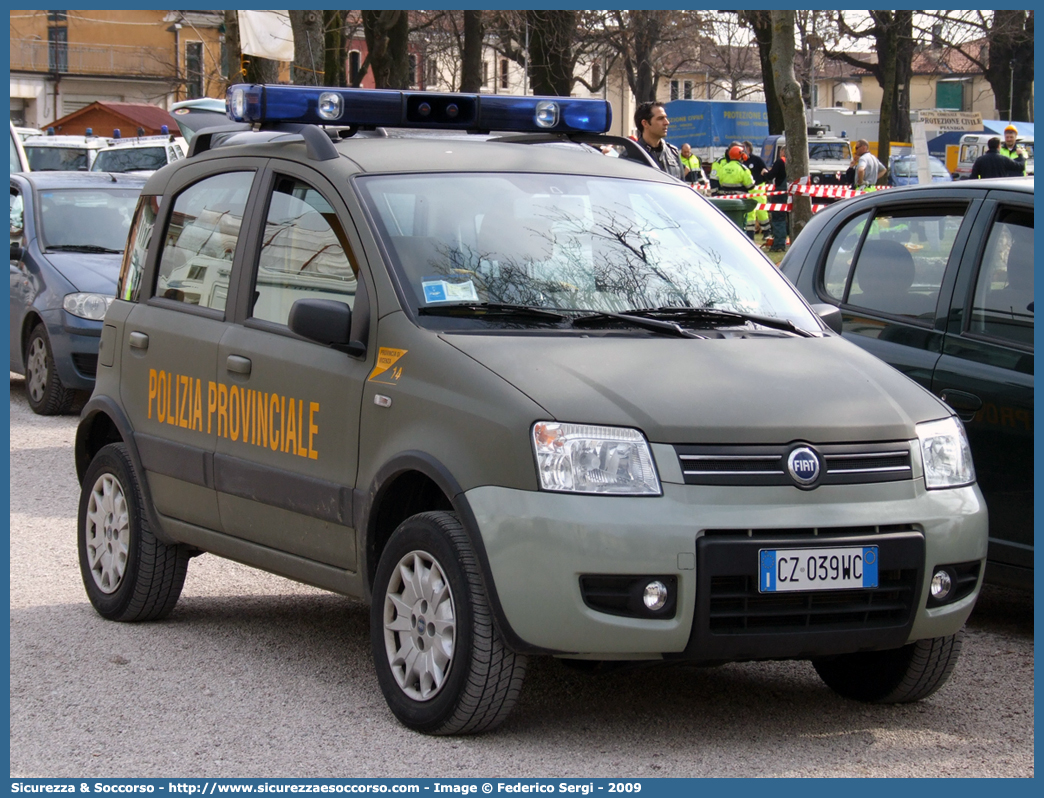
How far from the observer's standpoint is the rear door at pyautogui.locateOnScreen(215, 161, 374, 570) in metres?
5.14

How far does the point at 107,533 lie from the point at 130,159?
21.2 m

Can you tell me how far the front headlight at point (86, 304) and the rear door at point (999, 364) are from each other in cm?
800

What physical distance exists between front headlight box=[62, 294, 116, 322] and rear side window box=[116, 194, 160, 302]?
608 cm

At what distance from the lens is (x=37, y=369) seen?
12.9 metres

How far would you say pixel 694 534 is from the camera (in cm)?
433

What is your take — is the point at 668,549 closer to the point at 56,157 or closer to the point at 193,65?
the point at 56,157

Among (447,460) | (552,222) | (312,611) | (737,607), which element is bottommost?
(312,611)

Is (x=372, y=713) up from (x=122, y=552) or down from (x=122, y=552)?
down

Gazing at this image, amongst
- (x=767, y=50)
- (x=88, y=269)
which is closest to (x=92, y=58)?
(x=767, y=50)

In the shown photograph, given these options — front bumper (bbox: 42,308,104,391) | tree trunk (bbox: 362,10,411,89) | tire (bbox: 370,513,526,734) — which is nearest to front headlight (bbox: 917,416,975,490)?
tire (bbox: 370,513,526,734)

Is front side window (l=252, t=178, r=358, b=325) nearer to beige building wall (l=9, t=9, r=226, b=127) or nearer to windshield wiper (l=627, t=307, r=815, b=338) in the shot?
windshield wiper (l=627, t=307, r=815, b=338)
